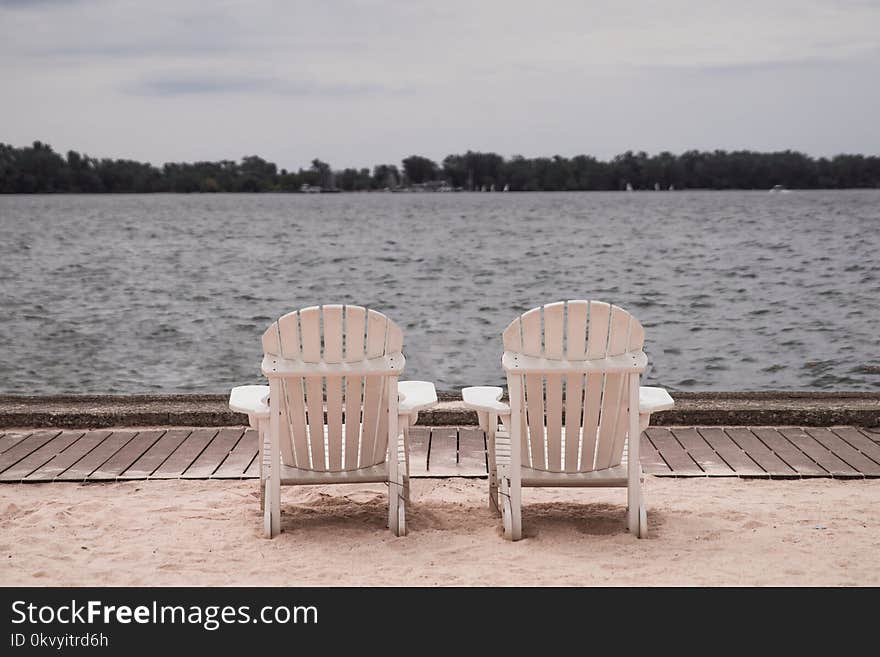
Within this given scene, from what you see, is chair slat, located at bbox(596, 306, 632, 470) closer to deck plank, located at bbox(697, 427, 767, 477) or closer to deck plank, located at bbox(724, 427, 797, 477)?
deck plank, located at bbox(697, 427, 767, 477)

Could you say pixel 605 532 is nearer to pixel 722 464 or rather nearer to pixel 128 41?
pixel 722 464

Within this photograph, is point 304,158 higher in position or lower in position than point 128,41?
lower

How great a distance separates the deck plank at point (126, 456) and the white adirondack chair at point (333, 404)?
3.91 ft

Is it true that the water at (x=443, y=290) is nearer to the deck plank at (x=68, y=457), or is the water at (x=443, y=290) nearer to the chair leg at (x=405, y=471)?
the deck plank at (x=68, y=457)

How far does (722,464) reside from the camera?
18.2ft

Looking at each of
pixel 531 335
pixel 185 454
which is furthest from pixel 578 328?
pixel 185 454

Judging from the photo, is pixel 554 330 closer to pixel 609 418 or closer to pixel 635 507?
pixel 609 418

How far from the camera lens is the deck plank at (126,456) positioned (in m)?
5.41

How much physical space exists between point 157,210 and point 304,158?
54.1ft

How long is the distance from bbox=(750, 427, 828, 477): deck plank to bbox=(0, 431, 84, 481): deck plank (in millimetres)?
3986

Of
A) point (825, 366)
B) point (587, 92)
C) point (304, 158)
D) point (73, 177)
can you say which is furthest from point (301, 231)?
point (825, 366)

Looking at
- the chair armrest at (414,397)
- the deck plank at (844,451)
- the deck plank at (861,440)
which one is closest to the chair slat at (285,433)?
the chair armrest at (414,397)

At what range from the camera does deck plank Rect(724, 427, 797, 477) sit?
5.41 m

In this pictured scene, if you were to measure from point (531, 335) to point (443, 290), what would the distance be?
951 inches
